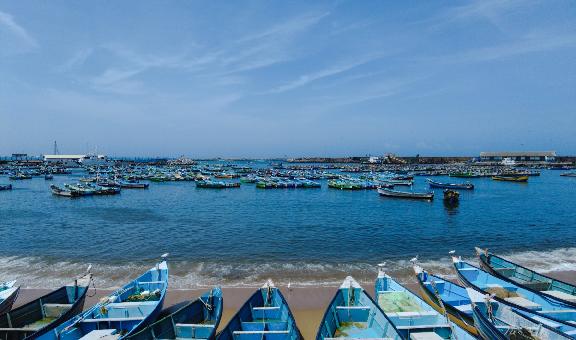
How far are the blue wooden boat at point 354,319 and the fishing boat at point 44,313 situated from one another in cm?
880

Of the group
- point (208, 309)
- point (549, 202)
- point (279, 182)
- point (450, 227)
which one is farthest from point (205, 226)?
point (549, 202)

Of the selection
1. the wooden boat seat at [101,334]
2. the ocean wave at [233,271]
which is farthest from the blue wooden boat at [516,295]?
the wooden boat seat at [101,334]

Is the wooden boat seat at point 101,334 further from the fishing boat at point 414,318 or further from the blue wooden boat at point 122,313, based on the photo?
the fishing boat at point 414,318

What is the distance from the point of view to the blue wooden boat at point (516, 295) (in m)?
11.6

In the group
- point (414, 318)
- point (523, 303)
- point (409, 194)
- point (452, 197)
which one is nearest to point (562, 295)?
point (523, 303)

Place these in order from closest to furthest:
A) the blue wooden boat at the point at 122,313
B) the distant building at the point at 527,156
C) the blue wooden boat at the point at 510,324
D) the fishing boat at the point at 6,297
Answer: the blue wooden boat at the point at 510,324 < the blue wooden boat at the point at 122,313 < the fishing boat at the point at 6,297 < the distant building at the point at 527,156

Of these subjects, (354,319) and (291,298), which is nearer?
(354,319)

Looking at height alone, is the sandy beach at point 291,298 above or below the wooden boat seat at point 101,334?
below

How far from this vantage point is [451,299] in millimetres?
13641

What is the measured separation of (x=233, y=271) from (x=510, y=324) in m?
13.9

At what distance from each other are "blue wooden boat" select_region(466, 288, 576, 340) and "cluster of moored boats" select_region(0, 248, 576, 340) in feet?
0.09

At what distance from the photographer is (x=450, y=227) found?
3319 cm

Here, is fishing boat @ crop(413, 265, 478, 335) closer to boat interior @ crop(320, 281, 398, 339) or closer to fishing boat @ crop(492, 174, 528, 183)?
boat interior @ crop(320, 281, 398, 339)

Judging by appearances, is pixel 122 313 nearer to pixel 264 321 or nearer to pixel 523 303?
pixel 264 321
